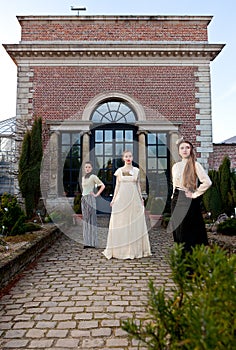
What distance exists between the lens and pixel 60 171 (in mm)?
10914

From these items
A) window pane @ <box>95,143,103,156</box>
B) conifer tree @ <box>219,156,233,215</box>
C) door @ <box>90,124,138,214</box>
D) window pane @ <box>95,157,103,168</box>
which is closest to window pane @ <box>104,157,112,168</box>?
door @ <box>90,124,138,214</box>

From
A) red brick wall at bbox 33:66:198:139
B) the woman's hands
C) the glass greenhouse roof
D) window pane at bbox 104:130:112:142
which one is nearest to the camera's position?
the woman's hands

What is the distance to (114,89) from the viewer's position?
36.2 ft

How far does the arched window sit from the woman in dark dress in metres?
7.48

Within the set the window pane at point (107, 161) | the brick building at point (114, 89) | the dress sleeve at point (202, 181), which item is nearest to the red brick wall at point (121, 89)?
the brick building at point (114, 89)

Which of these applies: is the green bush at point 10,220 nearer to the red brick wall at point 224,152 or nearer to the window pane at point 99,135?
the window pane at point 99,135

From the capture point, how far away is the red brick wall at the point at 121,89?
36.1 feet

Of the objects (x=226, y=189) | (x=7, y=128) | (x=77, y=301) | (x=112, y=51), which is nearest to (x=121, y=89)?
(x=112, y=51)

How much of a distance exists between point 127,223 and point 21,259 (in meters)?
1.80

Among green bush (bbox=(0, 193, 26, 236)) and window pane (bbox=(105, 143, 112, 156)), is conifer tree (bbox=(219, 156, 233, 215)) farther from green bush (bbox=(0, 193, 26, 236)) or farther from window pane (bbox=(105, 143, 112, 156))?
green bush (bbox=(0, 193, 26, 236))

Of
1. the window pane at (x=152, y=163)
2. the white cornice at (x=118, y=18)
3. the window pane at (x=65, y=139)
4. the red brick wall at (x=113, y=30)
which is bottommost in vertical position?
the window pane at (x=152, y=163)

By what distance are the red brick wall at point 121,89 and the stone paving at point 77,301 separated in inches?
269

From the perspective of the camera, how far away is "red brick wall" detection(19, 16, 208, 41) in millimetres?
11273

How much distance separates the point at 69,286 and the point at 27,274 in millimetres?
831
